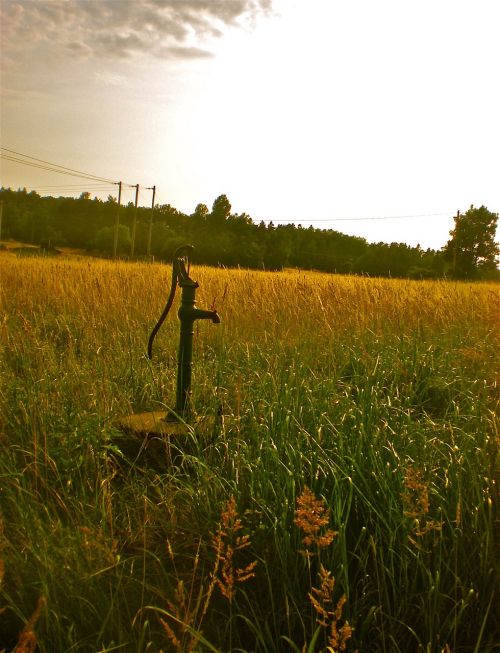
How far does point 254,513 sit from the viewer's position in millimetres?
1799

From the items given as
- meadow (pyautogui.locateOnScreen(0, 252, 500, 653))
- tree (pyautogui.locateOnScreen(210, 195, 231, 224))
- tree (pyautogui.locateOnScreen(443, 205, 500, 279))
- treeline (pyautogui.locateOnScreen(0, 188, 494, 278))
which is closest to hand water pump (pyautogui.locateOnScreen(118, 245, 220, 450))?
meadow (pyautogui.locateOnScreen(0, 252, 500, 653))

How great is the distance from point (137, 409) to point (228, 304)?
A: 7.88 ft

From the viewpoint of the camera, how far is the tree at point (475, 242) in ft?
165

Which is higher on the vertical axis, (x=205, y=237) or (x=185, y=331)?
(x=205, y=237)

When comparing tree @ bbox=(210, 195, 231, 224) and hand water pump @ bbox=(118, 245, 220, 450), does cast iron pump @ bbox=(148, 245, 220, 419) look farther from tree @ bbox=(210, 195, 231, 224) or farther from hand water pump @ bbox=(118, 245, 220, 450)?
tree @ bbox=(210, 195, 231, 224)

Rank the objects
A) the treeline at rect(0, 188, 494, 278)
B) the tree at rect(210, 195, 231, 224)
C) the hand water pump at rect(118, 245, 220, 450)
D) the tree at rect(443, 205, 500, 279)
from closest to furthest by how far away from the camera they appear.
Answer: the hand water pump at rect(118, 245, 220, 450) → the treeline at rect(0, 188, 494, 278) → the tree at rect(210, 195, 231, 224) → the tree at rect(443, 205, 500, 279)

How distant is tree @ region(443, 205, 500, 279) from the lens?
50.4 metres

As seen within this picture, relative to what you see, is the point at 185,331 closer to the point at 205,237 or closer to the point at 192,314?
the point at 192,314

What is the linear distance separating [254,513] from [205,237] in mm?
38331

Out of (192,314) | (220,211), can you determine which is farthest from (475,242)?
(192,314)

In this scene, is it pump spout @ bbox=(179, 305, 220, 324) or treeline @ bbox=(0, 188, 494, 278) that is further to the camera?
treeline @ bbox=(0, 188, 494, 278)

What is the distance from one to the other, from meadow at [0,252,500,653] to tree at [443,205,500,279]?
5014 cm

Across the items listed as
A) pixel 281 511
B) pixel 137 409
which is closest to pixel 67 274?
pixel 137 409

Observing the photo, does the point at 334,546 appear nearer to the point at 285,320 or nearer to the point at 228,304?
the point at 285,320
